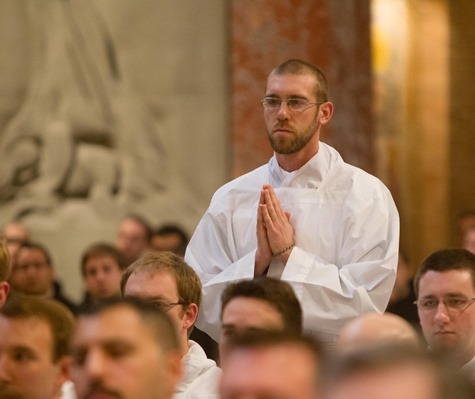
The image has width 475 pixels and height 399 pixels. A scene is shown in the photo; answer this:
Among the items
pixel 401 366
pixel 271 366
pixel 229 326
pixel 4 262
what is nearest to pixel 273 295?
pixel 229 326

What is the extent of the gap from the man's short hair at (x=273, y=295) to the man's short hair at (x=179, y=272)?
92 cm

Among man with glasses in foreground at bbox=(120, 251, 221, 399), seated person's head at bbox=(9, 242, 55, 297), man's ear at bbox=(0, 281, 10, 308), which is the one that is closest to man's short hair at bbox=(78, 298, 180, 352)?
man with glasses in foreground at bbox=(120, 251, 221, 399)

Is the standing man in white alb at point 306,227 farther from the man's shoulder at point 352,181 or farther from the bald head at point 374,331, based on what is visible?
the bald head at point 374,331

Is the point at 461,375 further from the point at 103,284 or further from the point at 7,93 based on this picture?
the point at 7,93

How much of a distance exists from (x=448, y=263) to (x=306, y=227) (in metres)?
0.68

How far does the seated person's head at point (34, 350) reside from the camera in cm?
525

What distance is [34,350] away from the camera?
5.36 meters

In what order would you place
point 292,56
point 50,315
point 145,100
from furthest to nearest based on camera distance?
1. point 145,100
2. point 292,56
3. point 50,315

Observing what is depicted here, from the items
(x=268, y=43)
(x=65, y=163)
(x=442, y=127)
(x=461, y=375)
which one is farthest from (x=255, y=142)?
(x=461, y=375)

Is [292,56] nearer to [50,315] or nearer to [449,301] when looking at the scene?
[449,301]

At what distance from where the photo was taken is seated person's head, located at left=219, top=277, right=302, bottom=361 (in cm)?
522

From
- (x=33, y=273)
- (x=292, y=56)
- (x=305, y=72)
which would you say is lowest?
(x=33, y=273)

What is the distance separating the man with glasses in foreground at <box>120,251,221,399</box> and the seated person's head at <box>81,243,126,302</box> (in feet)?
11.4

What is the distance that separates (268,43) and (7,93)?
221 centimetres
